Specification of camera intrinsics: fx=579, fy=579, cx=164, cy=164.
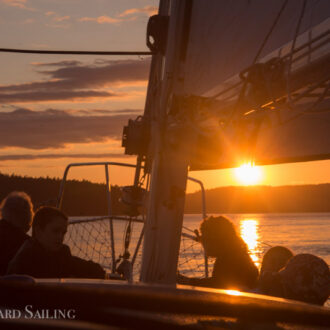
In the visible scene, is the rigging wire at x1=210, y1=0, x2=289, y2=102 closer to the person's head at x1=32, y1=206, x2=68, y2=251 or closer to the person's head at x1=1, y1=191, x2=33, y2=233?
the person's head at x1=32, y1=206, x2=68, y2=251

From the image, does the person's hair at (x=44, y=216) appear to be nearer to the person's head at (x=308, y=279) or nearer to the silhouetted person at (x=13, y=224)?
the silhouetted person at (x=13, y=224)

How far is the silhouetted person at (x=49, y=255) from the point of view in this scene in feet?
10.6

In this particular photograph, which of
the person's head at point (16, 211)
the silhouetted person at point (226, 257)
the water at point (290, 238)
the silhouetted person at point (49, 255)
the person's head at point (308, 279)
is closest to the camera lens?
the person's head at point (308, 279)

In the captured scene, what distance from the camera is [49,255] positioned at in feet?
11.1

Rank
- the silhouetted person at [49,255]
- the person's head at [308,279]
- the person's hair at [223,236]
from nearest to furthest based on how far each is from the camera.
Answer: the person's head at [308,279] < the silhouetted person at [49,255] < the person's hair at [223,236]

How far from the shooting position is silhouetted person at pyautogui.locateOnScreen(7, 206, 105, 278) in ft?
10.6

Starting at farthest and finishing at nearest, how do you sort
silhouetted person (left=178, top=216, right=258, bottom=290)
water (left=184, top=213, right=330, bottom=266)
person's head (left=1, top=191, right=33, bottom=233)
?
water (left=184, top=213, right=330, bottom=266)
person's head (left=1, top=191, right=33, bottom=233)
silhouetted person (left=178, top=216, right=258, bottom=290)

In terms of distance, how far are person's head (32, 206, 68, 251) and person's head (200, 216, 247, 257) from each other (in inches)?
38.4

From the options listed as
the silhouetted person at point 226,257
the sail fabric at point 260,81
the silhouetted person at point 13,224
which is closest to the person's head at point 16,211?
the silhouetted person at point 13,224

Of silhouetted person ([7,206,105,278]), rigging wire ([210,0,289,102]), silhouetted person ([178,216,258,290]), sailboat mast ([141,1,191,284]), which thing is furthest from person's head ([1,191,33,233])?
rigging wire ([210,0,289,102])

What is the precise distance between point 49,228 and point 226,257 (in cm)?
117

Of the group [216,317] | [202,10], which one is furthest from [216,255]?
[216,317]

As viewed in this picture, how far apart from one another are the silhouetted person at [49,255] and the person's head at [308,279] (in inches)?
56.6

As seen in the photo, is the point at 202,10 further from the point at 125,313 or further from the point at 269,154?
the point at 125,313
